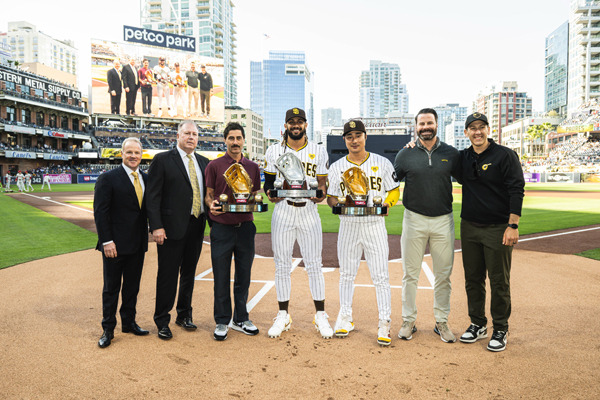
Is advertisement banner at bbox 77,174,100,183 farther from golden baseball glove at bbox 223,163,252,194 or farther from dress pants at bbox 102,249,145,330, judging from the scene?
golden baseball glove at bbox 223,163,252,194

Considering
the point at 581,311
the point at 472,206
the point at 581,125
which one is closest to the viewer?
the point at 472,206

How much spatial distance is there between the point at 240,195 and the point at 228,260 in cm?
88

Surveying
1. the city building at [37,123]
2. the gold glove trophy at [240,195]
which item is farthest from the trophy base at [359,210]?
the city building at [37,123]

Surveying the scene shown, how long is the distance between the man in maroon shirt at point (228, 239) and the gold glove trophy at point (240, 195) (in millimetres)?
149

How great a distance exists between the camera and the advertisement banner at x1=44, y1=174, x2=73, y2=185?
→ 47341 millimetres

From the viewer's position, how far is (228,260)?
464cm

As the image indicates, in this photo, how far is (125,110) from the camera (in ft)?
190

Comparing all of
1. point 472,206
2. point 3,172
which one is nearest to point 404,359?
point 472,206

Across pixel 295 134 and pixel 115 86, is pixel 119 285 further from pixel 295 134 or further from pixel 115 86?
pixel 115 86

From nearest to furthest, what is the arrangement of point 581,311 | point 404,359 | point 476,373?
1. point 476,373
2. point 404,359
3. point 581,311

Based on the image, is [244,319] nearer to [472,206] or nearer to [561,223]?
[472,206]

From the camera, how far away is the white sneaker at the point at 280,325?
4.44m

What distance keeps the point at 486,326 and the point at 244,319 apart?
2.98 m

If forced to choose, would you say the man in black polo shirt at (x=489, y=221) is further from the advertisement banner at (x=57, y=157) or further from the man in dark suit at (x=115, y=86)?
the advertisement banner at (x=57, y=157)
